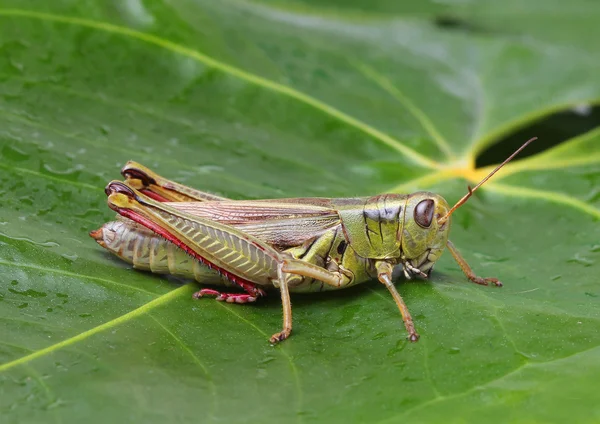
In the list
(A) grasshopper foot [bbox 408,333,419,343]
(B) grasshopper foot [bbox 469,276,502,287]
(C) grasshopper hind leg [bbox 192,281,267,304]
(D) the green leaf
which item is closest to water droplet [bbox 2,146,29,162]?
(D) the green leaf

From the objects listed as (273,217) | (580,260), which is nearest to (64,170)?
(273,217)

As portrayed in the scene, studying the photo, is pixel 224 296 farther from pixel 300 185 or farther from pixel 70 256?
pixel 300 185

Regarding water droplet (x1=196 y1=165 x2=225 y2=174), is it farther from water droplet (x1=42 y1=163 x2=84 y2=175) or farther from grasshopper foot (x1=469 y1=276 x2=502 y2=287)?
grasshopper foot (x1=469 y1=276 x2=502 y2=287)

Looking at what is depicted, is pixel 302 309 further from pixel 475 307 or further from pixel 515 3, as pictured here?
pixel 515 3

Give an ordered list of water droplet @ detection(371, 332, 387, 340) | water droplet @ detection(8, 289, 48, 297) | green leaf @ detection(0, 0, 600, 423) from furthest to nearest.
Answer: water droplet @ detection(371, 332, 387, 340) < water droplet @ detection(8, 289, 48, 297) < green leaf @ detection(0, 0, 600, 423)

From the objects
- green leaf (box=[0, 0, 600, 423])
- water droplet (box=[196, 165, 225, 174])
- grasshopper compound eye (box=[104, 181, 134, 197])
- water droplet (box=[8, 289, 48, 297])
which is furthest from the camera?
water droplet (box=[196, 165, 225, 174])

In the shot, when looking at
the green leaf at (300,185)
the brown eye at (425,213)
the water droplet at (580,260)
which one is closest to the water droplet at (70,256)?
the green leaf at (300,185)

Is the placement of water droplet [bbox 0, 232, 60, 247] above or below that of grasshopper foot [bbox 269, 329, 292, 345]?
below

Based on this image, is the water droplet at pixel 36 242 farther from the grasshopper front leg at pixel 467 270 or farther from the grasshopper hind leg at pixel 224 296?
the grasshopper front leg at pixel 467 270
